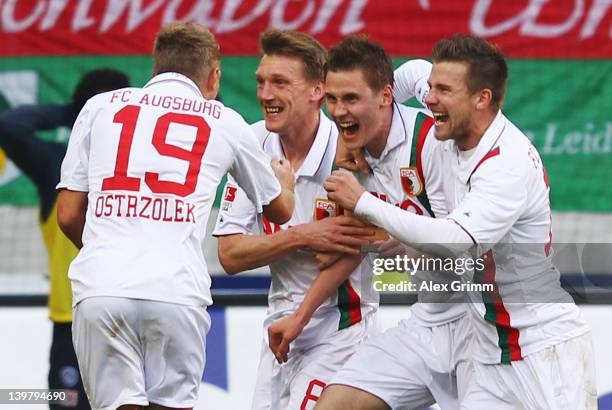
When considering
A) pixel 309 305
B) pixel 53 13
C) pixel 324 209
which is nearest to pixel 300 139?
pixel 324 209

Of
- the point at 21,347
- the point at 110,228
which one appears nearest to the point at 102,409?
the point at 110,228

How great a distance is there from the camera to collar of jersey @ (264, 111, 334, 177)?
542 cm

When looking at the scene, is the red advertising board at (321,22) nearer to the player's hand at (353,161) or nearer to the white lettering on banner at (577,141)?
the white lettering on banner at (577,141)

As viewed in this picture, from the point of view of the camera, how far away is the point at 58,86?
317 inches

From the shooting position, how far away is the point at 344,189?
189 inches

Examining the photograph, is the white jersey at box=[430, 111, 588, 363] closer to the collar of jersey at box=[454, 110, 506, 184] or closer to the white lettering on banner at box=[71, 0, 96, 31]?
the collar of jersey at box=[454, 110, 506, 184]

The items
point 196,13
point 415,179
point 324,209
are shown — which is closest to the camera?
point 415,179

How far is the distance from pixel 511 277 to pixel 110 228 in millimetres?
1420

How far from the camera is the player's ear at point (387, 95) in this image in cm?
522

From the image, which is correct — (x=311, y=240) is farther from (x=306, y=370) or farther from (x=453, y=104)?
(x=453, y=104)

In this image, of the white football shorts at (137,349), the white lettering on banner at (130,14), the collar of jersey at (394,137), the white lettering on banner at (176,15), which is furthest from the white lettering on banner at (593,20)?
the white football shorts at (137,349)

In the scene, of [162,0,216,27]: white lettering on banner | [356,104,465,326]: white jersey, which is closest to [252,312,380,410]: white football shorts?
[356,104,465,326]: white jersey

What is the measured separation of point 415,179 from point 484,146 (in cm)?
48

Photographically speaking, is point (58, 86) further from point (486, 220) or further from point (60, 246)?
point (486, 220)
